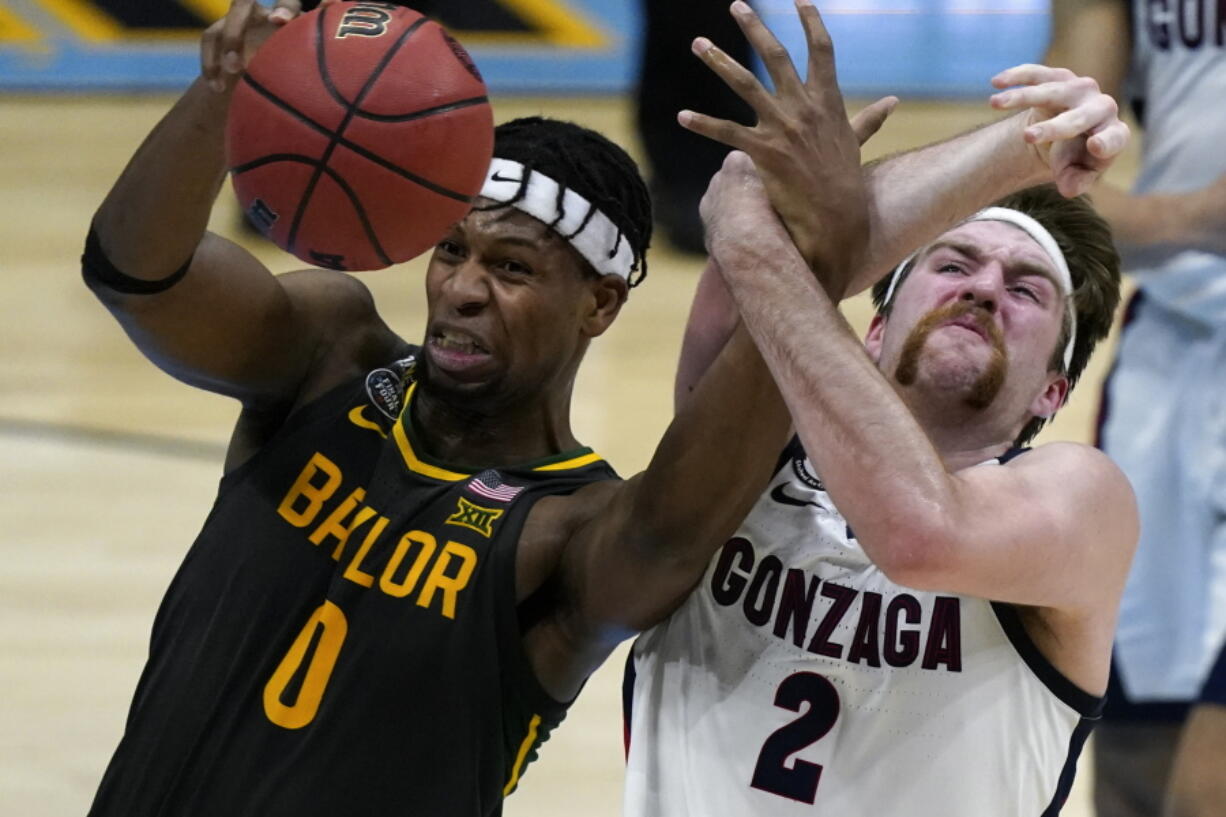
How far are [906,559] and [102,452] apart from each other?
599 centimetres

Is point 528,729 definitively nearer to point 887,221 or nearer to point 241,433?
point 241,433

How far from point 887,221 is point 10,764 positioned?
149 inches

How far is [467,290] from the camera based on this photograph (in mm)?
3479

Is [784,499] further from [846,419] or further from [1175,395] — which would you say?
[1175,395]

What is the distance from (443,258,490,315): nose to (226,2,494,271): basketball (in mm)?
121

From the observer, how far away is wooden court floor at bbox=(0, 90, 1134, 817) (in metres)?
6.01

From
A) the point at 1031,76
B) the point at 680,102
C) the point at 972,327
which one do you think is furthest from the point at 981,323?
the point at 680,102

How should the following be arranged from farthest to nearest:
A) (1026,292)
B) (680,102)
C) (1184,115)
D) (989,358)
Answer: (680,102), (1184,115), (1026,292), (989,358)

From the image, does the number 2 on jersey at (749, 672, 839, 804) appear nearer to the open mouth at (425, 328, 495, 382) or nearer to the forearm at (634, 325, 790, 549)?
the forearm at (634, 325, 790, 549)

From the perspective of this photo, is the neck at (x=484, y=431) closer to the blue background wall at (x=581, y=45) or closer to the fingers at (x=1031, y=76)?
the fingers at (x=1031, y=76)

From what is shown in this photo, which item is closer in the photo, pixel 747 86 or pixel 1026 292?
pixel 747 86

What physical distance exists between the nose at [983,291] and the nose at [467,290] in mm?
814

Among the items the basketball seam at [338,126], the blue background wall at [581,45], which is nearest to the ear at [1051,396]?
the basketball seam at [338,126]

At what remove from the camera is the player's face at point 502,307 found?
3.50m
